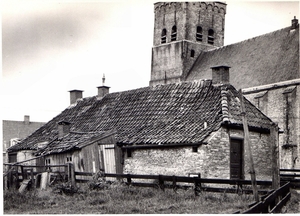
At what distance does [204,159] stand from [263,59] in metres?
18.8

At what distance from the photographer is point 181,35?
48.4 metres

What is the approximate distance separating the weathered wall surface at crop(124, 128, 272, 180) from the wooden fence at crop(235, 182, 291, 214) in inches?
237

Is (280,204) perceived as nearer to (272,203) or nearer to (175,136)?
(272,203)

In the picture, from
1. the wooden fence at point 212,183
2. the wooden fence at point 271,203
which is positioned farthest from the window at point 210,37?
the wooden fence at point 271,203

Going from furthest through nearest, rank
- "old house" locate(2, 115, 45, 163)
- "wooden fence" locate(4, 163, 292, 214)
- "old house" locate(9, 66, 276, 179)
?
"old house" locate(2, 115, 45, 163) → "old house" locate(9, 66, 276, 179) → "wooden fence" locate(4, 163, 292, 214)

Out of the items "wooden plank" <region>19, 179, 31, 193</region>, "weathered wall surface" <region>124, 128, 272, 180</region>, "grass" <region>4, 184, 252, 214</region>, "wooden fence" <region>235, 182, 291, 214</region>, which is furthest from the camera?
"weathered wall surface" <region>124, 128, 272, 180</region>

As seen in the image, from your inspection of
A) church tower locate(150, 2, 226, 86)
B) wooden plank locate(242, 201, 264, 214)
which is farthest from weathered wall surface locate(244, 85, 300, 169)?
wooden plank locate(242, 201, 264, 214)

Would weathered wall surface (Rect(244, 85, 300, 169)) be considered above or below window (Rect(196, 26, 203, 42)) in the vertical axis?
below

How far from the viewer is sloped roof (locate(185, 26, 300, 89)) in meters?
36.6

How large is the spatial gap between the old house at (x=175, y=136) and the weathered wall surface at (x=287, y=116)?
9.46 m

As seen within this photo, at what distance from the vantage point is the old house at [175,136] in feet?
74.0

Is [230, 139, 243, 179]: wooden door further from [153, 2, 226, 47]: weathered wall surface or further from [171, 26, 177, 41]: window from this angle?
[171, 26, 177, 41]: window

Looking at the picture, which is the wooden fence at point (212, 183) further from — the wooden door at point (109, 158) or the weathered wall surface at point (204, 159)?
the wooden door at point (109, 158)

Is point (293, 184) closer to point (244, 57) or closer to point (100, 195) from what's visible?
point (100, 195)
